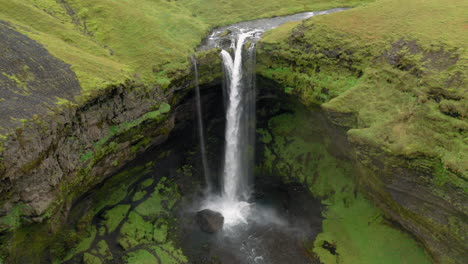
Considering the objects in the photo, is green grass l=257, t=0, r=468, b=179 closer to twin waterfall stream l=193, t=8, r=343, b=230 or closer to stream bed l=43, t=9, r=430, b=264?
twin waterfall stream l=193, t=8, r=343, b=230

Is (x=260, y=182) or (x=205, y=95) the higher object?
(x=205, y=95)

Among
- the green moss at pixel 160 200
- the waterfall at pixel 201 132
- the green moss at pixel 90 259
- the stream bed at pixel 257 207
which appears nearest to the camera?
the green moss at pixel 90 259

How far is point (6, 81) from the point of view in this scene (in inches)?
642

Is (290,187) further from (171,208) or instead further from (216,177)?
(171,208)

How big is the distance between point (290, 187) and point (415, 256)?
983cm

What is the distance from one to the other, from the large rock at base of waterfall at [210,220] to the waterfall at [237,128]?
3.04 meters

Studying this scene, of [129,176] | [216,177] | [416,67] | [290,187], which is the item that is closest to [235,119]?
[216,177]

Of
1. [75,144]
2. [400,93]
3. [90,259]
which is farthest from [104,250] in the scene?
[400,93]

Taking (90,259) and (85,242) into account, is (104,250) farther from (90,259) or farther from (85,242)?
(85,242)

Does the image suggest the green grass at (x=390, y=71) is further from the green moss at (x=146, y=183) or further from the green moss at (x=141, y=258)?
the green moss at (x=141, y=258)

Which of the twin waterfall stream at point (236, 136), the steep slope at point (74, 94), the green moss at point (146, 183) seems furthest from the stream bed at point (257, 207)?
the steep slope at point (74, 94)

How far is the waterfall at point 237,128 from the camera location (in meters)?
25.0

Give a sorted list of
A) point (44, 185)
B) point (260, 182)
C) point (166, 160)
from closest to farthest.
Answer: point (44, 185)
point (166, 160)
point (260, 182)

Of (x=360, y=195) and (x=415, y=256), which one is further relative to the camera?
(x=360, y=195)
